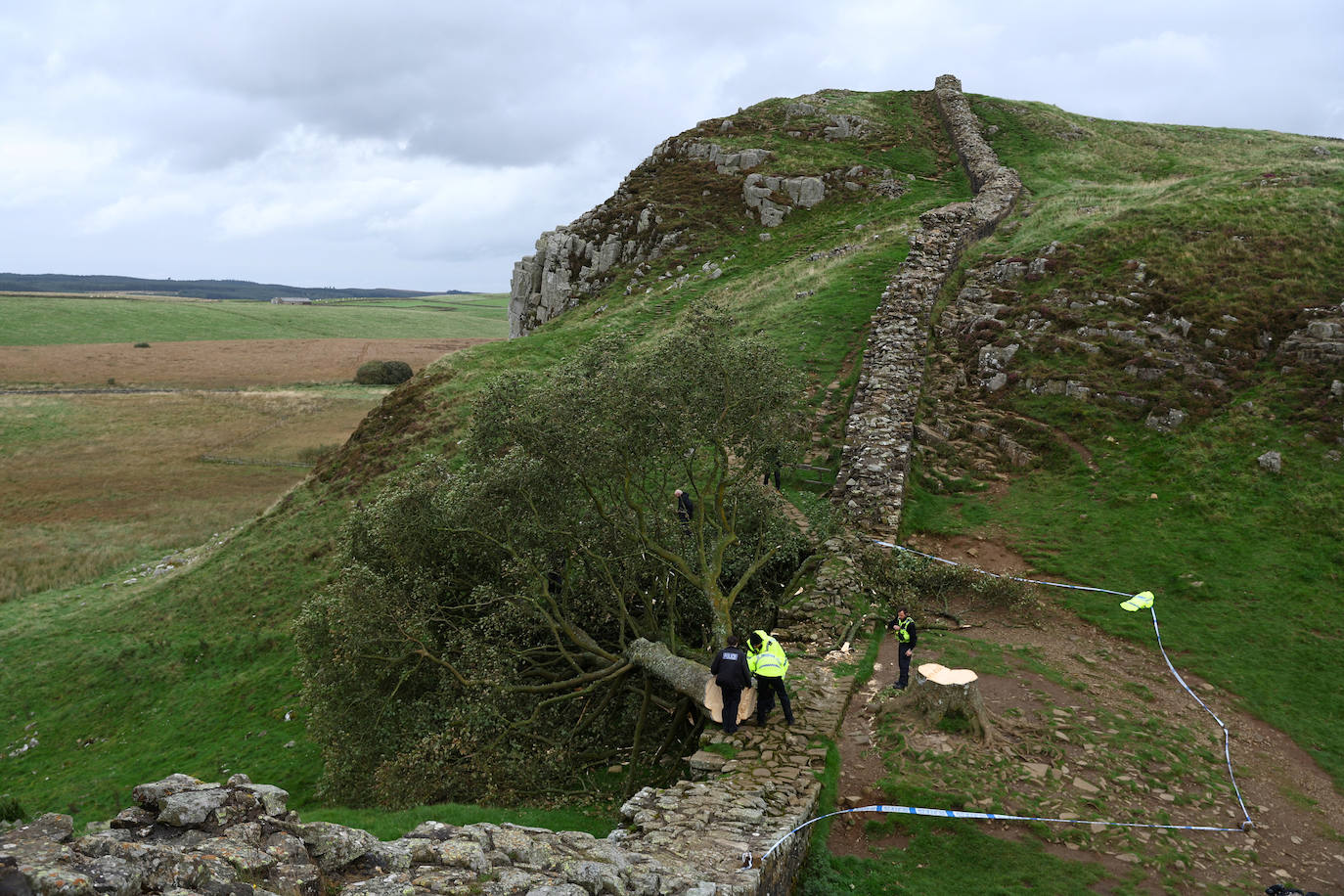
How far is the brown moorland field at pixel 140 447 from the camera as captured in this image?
4497 cm

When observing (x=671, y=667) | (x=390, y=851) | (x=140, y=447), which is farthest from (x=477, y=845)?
(x=140, y=447)

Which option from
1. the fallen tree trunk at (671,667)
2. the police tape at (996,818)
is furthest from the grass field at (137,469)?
the police tape at (996,818)

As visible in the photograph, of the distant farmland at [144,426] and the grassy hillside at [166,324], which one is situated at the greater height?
the grassy hillside at [166,324]

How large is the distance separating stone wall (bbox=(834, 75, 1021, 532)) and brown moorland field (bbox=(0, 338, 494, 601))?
135 feet

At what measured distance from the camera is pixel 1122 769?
551 inches

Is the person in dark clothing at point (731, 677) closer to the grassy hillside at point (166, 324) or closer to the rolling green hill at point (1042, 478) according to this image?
the rolling green hill at point (1042, 478)

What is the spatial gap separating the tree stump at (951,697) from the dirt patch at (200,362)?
77.8m

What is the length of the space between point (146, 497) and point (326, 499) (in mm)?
22658

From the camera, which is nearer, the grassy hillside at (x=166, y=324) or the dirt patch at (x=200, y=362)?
the dirt patch at (x=200, y=362)

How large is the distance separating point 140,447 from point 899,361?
67.0m

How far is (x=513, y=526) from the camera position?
18469 mm

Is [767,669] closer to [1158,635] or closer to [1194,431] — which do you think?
[1158,635]

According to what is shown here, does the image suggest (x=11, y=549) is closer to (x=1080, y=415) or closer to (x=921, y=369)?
(x=921, y=369)

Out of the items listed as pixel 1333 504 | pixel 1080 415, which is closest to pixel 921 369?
pixel 1080 415
